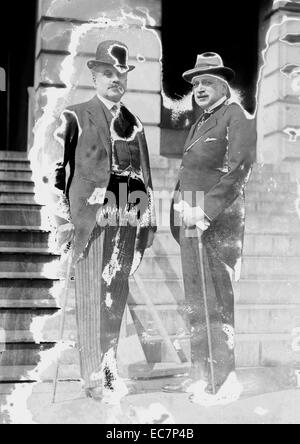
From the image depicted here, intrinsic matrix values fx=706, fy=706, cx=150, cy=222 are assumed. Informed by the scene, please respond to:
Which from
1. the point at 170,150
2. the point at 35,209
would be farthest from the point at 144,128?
the point at 35,209

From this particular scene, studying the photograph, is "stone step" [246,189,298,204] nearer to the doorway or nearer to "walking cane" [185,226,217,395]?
"walking cane" [185,226,217,395]

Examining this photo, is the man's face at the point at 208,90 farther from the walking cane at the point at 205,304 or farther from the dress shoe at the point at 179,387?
the dress shoe at the point at 179,387

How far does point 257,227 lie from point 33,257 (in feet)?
5.83

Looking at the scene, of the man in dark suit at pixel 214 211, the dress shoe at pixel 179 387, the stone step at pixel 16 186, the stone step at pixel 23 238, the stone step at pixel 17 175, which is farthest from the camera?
the stone step at pixel 17 175

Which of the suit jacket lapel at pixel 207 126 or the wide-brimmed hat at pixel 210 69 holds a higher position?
the wide-brimmed hat at pixel 210 69

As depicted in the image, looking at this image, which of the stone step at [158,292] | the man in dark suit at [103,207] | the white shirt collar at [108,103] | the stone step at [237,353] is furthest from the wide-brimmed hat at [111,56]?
the stone step at [237,353]

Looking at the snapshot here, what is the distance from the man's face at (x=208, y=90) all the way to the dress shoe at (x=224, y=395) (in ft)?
6.75

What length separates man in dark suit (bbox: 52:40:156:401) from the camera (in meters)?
5.15

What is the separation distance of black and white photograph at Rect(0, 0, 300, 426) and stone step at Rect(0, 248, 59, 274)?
0.01m

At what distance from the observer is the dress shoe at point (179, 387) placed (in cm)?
513

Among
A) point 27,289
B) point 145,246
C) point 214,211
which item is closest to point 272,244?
point 214,211

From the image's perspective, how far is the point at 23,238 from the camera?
564cm

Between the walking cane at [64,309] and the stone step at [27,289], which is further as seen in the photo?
the stone step at [27,289]

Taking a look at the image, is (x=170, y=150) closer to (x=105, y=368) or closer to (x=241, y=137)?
(x=241, y=137)
